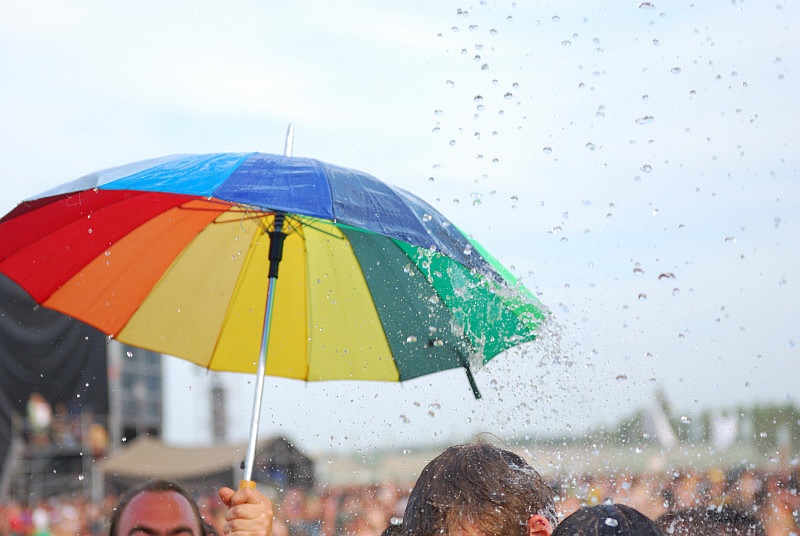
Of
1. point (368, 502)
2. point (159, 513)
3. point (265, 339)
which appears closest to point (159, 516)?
point (159, 513)

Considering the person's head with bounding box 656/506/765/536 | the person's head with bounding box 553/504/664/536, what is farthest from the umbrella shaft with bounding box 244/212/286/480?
the person's head with bounding box 553/504/664/536

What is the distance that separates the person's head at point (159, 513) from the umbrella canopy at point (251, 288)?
0.84 meters

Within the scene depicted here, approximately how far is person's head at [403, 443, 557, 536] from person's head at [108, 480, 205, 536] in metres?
1.64

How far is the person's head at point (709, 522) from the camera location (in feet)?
10.9

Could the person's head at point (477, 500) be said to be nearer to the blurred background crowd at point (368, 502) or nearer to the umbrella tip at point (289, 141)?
the umbrella tip at point (289, 141)

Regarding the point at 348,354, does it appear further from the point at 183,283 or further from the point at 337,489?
the point at 337,489

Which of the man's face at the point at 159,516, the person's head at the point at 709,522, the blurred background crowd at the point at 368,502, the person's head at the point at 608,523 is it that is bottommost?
the blurred background crowd at the point at 368,502

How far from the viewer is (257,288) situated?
4.09 m

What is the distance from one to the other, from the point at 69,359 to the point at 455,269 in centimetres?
1178

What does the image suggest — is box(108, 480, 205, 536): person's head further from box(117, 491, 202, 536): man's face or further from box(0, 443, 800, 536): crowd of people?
box(0, 443, 800, 536): crowd of people

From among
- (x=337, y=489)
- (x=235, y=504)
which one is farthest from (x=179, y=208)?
(x=337, y=489)

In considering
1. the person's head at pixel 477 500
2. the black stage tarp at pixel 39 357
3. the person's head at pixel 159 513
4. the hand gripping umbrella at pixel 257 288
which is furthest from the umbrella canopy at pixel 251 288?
the black stage tarp at pixel 39 357

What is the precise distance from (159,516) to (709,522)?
2.00 meters

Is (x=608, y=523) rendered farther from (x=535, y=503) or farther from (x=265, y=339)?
(x=265, y=339)
